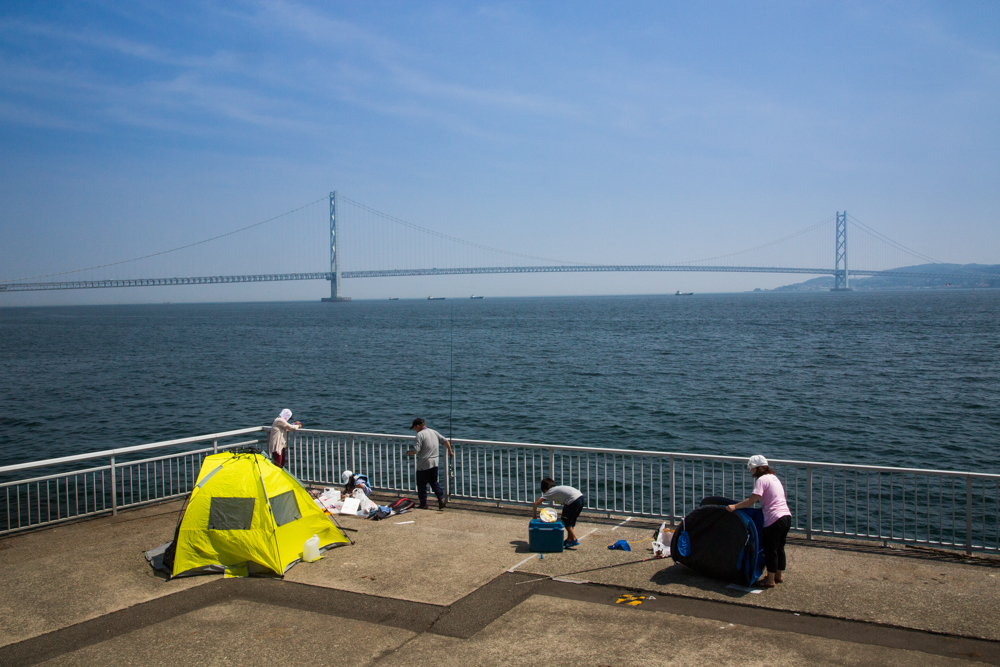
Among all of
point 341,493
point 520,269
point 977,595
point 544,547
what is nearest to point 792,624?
point 977,595

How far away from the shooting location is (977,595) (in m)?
7.11

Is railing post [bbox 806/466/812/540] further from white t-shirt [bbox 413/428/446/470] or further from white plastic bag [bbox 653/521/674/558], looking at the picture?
white t-shirt [bbox 413/428/446/470]

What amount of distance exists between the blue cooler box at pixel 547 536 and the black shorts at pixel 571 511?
0.22m

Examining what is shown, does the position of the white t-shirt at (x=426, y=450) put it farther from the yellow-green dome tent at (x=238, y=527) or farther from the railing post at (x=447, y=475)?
the yellow-green dome tent at (x=238, y=527)

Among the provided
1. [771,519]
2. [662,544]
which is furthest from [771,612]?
[662,544]

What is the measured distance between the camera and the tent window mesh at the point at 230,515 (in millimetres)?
8133

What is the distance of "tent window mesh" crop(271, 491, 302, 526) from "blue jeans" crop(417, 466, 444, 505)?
239 cm

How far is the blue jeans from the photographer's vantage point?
34.8ft

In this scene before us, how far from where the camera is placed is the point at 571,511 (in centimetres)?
881

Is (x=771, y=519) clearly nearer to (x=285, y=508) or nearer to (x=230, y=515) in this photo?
(x=285, y=508)

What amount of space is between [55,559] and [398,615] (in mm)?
4672

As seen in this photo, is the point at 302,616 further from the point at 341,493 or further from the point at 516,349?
the point at 516,349

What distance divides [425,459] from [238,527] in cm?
307

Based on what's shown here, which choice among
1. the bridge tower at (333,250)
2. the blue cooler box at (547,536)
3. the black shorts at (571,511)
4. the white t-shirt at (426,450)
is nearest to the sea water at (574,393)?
the white t-shirt at (426,450)
